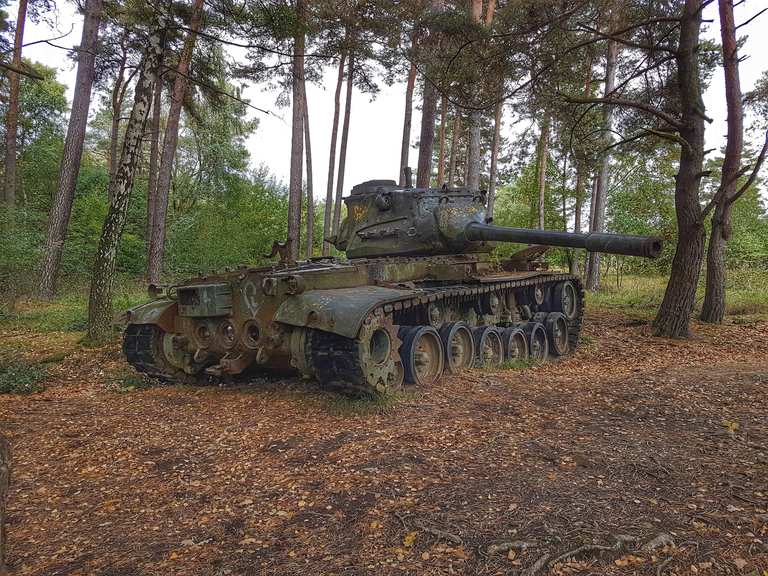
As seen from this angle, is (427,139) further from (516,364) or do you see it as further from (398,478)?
(398,478)

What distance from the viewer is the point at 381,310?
6.21 metres

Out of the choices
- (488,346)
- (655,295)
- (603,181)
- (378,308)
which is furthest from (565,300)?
(603,181)

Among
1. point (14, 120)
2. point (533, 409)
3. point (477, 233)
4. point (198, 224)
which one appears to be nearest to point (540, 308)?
point (477, 233)

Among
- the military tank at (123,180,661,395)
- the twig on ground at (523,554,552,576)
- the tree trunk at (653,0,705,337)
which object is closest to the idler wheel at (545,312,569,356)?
the military tank at (123,180,661,395)

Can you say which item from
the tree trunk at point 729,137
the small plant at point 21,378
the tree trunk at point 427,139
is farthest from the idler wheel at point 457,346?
the tree trunk at point 427,139

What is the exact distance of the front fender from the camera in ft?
23.8

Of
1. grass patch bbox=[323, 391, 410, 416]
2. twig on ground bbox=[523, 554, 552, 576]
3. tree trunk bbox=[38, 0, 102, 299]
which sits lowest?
twig on ground bbox=[523, 554, 552, 576]

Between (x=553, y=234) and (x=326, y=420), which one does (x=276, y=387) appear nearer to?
(x=326, y=420)

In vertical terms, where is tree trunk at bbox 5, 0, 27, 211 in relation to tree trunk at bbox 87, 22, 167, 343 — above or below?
above

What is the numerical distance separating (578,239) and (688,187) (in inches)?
185

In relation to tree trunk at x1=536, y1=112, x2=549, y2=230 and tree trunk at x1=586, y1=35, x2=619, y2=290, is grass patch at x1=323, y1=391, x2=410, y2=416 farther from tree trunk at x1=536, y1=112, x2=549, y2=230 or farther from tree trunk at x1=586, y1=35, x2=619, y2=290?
tree trunk at x1=536, y1=112, x2=549, y2=230

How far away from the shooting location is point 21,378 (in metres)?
7.32

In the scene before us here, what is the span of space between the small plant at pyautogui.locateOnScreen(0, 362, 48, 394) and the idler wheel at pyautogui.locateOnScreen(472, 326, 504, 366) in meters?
6.10

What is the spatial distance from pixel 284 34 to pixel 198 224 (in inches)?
594
